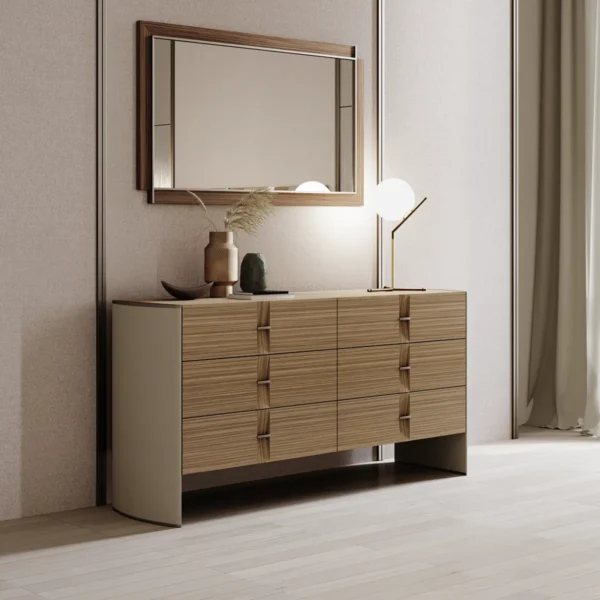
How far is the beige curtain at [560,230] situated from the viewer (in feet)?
19.7

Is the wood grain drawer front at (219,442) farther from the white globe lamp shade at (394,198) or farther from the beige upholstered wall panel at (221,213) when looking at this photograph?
the white globe lamp shade at (394,198)

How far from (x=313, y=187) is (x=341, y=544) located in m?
1.78

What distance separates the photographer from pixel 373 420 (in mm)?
4562

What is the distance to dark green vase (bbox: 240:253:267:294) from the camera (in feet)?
14.5

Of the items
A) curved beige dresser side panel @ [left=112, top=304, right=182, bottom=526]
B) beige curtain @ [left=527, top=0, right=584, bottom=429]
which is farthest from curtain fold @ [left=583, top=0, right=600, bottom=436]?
curved beige dresser side panel @ [left=112, top=304, right=182, bottom=526]

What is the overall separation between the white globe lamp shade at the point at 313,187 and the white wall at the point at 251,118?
0.02m

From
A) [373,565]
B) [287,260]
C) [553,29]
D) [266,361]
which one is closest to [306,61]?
[287,260]

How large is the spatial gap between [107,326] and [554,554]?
6.20ft

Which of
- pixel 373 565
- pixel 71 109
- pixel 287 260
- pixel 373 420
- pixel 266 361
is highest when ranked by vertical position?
pixel 71 109

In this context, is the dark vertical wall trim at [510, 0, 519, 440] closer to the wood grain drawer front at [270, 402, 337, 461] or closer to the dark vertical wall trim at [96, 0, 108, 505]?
the wood grain drawer front at [270, 402, 337, 461]

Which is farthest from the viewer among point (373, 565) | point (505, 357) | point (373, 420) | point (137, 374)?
point (505, 357)

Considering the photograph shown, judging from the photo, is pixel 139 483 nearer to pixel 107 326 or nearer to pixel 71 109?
pixel 107 326

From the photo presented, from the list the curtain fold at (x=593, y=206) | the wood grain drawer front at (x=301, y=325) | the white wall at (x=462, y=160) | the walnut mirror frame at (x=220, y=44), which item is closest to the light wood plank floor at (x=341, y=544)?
the wood grain drawer front at (x=301, y=325)

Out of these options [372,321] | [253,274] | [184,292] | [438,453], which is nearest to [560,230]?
[438,453]
